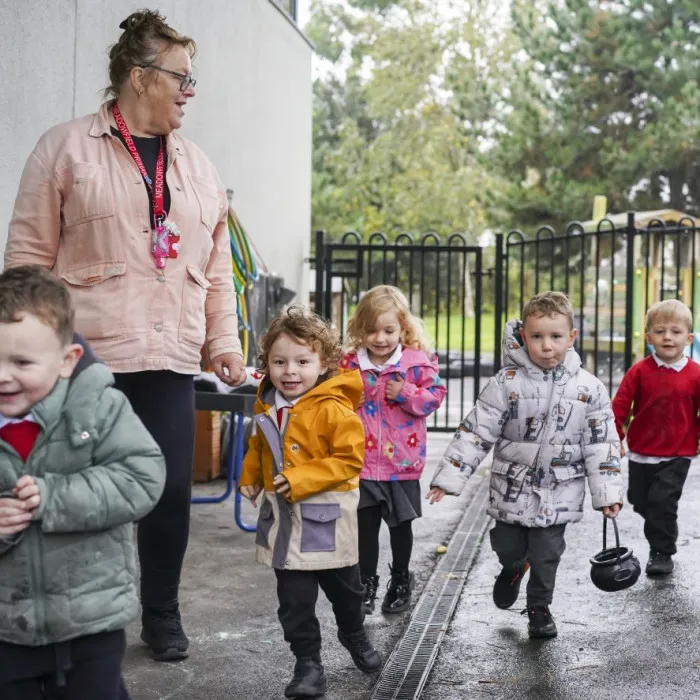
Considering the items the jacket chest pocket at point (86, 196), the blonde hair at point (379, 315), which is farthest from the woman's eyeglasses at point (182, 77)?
the blonde hair at point (379, 315)

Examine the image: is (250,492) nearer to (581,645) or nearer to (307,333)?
(307,333)

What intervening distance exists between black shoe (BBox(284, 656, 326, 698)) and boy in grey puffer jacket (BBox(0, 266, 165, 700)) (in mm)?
1296

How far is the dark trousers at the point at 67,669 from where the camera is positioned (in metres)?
2.59

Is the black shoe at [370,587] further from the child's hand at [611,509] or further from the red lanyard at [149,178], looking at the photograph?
the red lanyard at [149,178]

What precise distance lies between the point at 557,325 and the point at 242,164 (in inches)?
218

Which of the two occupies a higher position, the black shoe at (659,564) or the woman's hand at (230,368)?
the woman's hand at (230,368)

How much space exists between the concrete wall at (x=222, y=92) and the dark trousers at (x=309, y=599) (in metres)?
2.17

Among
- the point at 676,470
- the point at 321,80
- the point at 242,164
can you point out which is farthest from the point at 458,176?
the point at 676,470

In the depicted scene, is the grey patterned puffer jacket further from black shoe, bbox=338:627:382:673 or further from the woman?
the woman

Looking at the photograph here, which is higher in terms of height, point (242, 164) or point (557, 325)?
point (242, 164)

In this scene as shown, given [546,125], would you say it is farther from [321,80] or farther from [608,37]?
[321,80]

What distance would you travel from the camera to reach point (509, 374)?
476 centimetres

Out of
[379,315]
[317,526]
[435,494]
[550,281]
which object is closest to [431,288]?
[550,281]

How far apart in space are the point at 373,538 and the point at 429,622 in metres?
0.41
